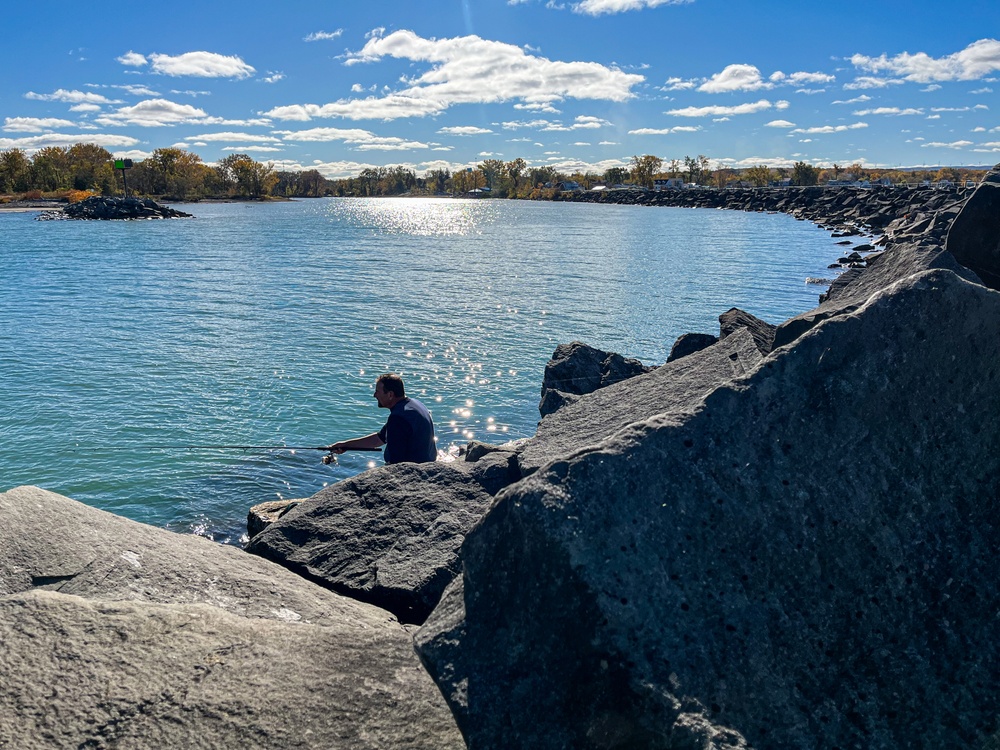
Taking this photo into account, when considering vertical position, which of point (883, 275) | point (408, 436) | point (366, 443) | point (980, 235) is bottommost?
point (366, 443)

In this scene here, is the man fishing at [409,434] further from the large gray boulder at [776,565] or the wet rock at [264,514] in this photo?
the large gray boulder at [776,565]

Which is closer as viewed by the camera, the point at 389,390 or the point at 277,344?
the point at 389,390

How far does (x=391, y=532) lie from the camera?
6309 millimetres

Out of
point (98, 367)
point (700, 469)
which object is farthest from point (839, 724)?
point (98, 367)

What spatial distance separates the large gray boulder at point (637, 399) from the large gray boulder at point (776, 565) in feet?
8.49

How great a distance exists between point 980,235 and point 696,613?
6.14m

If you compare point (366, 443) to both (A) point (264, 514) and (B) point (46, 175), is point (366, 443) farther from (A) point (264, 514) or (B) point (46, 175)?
(B) point (46, 175)

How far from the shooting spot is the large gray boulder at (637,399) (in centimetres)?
582

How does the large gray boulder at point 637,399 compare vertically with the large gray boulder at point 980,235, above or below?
below

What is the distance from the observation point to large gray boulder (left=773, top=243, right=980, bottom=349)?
5105 millimetres

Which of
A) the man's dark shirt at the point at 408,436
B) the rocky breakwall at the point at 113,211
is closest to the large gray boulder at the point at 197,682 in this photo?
the man's dark shirt at the point at 408,436

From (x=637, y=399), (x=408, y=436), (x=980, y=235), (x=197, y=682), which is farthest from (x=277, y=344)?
(x=197, y=682)

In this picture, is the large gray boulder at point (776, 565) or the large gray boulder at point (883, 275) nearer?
the large gray boulder at point (776, 565)

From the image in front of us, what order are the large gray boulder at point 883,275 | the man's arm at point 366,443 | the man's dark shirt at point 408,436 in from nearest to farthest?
1. the large gray boulder at point 883,275
2. the man's dark shirt at point 408,436
3. the man's arm at point 366,443
